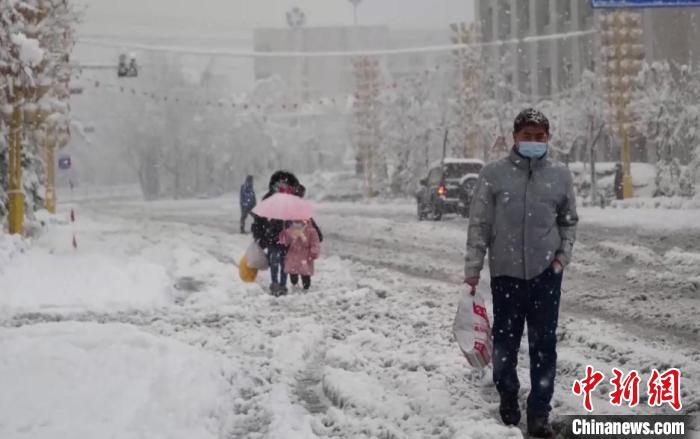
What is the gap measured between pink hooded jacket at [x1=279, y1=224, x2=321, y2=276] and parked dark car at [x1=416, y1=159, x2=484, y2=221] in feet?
55.9

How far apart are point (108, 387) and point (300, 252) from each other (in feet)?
22.5

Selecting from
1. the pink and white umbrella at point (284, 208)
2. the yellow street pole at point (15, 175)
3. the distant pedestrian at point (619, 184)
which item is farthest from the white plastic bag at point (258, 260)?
the distant pedestrian at point (619, 184)

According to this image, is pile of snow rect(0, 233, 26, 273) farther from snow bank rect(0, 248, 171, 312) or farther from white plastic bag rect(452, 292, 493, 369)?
white plastic bag rect(452, 292, 493, 369)

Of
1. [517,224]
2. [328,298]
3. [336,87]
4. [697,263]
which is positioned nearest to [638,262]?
[697,263]

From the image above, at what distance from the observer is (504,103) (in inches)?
2169

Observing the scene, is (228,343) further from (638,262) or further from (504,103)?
(504,103)

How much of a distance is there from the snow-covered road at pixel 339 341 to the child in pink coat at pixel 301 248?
0.50m

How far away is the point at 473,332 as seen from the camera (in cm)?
644

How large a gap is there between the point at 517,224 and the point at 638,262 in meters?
11.0

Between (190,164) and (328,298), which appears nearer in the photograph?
(328,298)

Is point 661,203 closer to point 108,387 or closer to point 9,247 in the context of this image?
point 9,247

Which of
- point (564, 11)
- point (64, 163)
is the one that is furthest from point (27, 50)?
point (564, 11)

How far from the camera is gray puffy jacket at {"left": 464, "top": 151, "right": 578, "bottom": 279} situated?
19.0 ft

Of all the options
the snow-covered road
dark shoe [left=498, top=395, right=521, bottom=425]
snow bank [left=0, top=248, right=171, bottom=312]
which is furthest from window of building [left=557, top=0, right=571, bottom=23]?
dark shoe [left=498, top=395, right=521, bottom=425]
